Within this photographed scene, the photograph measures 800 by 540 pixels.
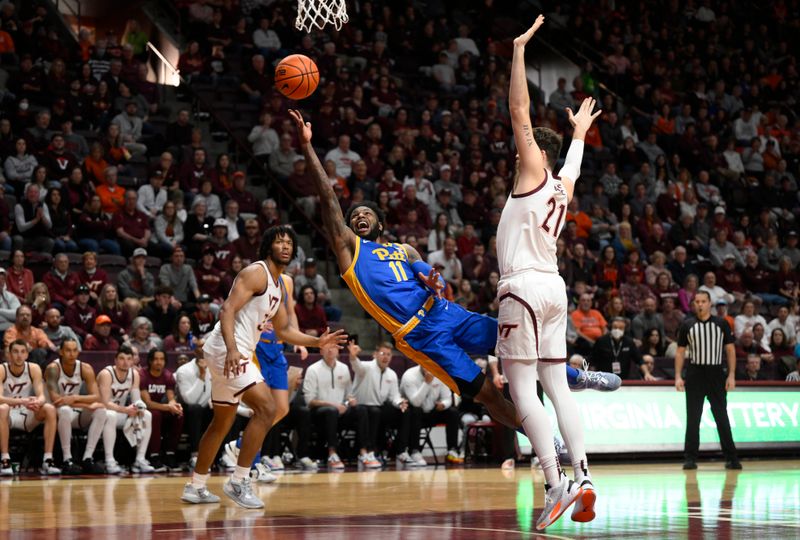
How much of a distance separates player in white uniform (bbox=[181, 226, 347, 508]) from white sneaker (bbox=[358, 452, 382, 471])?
16.1 feet

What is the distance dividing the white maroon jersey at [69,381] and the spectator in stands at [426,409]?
13.4ft

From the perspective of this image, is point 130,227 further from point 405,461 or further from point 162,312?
point 405,461

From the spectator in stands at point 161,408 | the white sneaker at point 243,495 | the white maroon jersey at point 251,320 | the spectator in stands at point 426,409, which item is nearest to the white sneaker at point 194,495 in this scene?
the white sneaker at point 243,495

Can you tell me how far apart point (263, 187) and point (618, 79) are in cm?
932

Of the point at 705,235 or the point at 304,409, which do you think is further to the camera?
the point at 705,235

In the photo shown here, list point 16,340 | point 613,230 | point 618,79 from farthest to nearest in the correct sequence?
1. point 618,79
2. point 613,230
3. point 16,340

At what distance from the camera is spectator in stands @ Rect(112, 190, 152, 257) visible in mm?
14812

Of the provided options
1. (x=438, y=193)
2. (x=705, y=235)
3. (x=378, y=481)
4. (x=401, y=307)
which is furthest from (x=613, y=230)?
(x=401, y=307)

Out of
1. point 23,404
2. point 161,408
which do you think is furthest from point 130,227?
point 23,404

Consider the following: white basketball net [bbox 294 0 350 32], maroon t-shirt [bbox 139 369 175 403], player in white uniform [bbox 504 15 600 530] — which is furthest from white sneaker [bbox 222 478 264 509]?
maroon t-shirt [bbox 139 369 175 403]

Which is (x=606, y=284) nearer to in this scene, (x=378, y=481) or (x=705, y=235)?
(x=705, y=235)

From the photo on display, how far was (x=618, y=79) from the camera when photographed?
2334cm

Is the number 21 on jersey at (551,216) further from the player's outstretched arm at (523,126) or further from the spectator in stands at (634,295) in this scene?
the spectator in stands at (634,295)

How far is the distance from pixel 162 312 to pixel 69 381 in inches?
70.7
